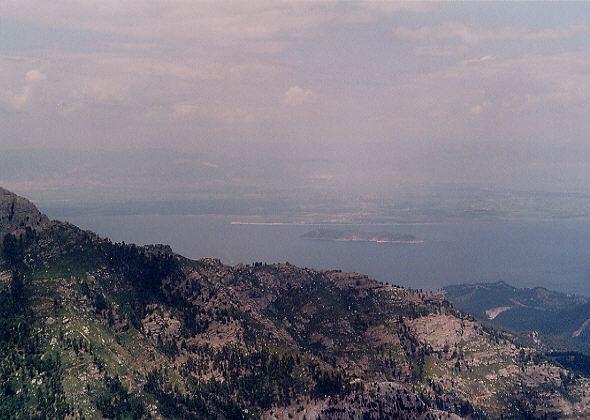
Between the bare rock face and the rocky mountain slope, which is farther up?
the bare rock face

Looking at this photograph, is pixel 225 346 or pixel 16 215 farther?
pixel 16 215

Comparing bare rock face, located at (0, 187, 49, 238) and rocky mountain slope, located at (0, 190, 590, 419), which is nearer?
rocky mountain slope, located at (0, 190, 590, 419)

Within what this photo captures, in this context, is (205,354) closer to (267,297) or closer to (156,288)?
(156,288)

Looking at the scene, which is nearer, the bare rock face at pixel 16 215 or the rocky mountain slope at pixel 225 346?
the rocky mountain slope at pixel 225 346

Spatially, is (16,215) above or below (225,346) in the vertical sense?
above

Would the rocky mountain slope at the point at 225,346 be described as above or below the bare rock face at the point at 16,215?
below
